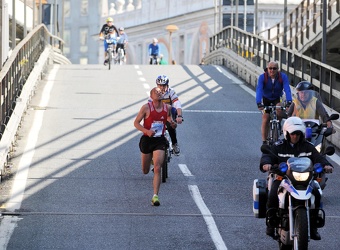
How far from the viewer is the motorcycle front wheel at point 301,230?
1130 cm

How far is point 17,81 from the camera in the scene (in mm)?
26531

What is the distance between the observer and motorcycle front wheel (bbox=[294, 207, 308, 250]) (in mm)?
11305

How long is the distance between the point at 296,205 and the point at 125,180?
6.88m

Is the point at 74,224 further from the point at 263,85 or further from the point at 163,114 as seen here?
the point at 263,85

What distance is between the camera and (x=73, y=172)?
62.6ft

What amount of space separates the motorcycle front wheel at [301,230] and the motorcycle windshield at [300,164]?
1.28ft

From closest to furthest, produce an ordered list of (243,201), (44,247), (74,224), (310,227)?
(310,227), (44,247), (74,224), (243,201)

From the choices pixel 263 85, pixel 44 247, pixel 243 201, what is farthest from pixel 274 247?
pixel 263 85

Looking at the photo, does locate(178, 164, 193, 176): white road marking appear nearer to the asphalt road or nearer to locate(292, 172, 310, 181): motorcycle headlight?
the asphalt road

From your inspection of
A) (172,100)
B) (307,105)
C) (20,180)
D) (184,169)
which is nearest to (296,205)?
(307,105)

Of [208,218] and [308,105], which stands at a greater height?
[308,105]

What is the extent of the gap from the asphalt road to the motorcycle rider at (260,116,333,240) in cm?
69

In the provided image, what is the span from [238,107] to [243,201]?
1411cm

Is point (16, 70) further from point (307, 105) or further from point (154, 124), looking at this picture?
point (307, 105)
